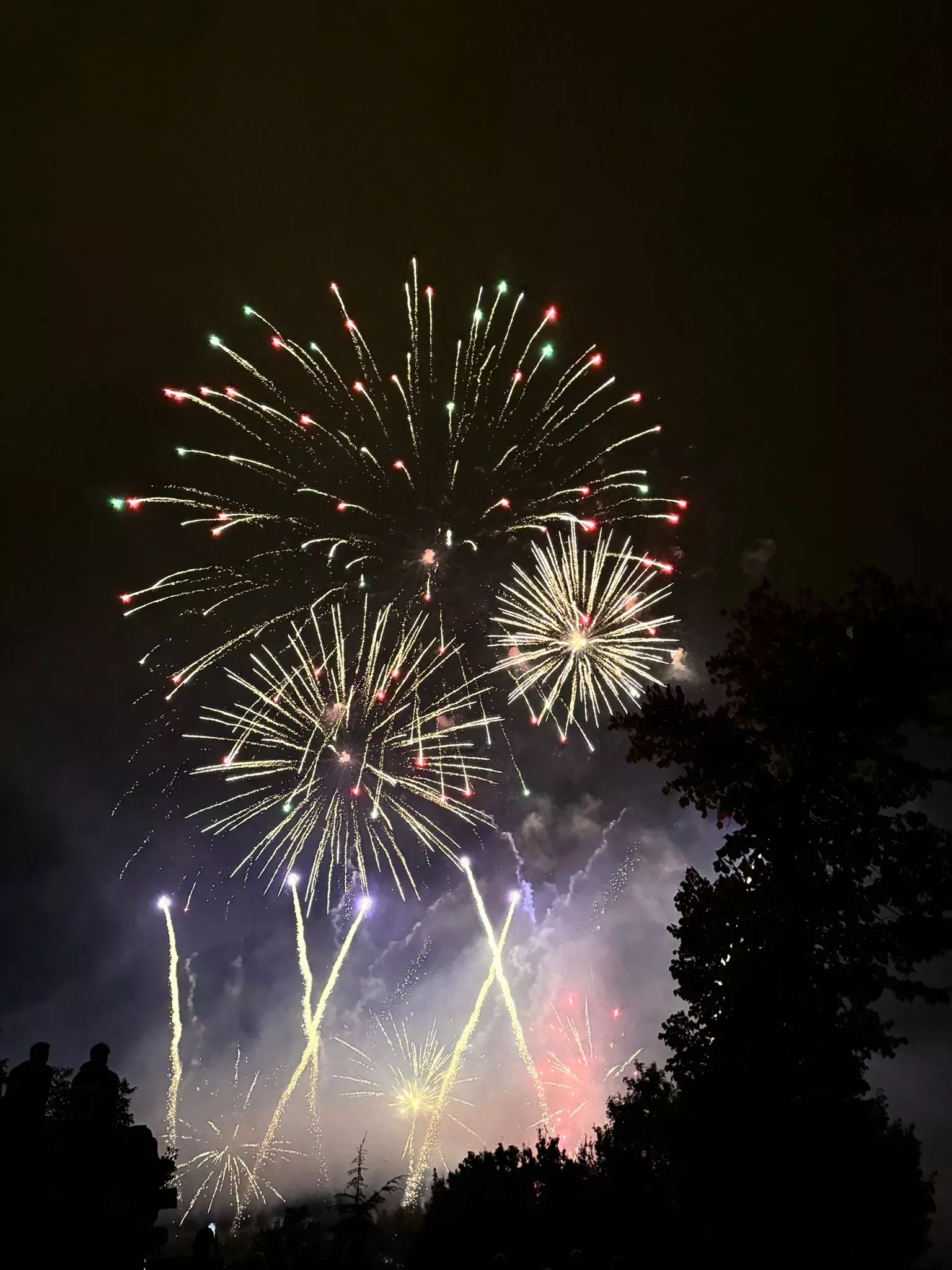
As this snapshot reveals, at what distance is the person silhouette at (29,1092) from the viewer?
12148mm

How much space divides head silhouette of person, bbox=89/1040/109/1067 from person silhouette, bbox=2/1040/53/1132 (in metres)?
0.66

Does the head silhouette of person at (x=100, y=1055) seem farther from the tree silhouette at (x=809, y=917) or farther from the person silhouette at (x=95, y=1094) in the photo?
the tree silhouette at (x=809, y=917)

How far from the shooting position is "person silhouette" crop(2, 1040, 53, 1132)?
39.9ft

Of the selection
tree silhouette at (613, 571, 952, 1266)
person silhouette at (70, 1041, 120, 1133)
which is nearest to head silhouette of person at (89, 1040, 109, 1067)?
person silhouette at (70, 1041, 120, 1133)

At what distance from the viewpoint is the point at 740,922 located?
47.0 ft

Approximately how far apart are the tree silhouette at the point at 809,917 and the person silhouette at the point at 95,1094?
11.2m

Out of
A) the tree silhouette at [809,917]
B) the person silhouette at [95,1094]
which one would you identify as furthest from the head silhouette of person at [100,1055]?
the tree silhouette at [809,917]

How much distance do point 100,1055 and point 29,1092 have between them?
1.13 meters

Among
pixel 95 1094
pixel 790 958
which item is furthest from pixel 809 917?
pixel 95 1094

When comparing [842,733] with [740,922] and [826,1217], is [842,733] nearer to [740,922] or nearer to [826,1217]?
[740,922]

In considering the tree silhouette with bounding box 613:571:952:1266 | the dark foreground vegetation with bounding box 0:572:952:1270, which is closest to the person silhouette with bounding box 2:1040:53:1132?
the dark foreground vegetation with bounding box 0:572:952:1270

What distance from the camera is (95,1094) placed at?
40.8ft

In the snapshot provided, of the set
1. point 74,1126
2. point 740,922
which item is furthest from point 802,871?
point 74,1126

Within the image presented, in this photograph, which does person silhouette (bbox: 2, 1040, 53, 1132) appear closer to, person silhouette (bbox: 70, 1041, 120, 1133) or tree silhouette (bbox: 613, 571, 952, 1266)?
person silhouette (bbox: 70, 1041, 120, 1133)
